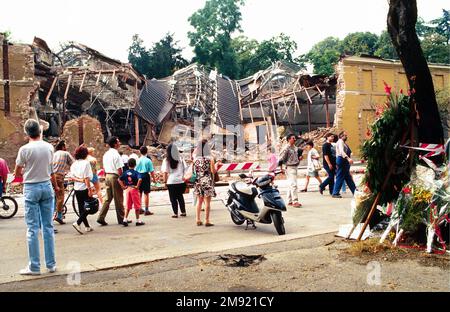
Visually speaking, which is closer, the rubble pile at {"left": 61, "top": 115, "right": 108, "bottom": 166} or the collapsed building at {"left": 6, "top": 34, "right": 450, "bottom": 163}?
the rubble pile at {"left": 61, "top": 115, "right": 108, "bottom": 166}

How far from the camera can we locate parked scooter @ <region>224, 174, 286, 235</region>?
24.6ft

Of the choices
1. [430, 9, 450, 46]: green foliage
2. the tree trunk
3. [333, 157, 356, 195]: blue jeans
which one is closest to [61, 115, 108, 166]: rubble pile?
[333, 157, 356, 195]: blue jeans

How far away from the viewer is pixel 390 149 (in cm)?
591

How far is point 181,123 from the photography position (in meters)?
30.6

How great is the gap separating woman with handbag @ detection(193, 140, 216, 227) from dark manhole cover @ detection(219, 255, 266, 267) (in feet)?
8.61

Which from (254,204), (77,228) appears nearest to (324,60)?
(254,204)

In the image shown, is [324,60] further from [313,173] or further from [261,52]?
[313,173]

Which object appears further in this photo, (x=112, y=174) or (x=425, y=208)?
(x=112, y=174)

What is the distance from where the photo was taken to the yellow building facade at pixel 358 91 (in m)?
30.8

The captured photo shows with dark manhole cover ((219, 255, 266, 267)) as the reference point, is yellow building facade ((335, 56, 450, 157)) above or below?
above

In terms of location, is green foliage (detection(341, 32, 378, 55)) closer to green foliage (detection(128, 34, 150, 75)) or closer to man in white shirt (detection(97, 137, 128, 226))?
green foliage (detection(128, 34, 150, 75))

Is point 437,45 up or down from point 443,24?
down

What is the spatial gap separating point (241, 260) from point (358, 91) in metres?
28.2

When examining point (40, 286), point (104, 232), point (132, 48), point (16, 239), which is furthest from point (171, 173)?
point (132, 48)
